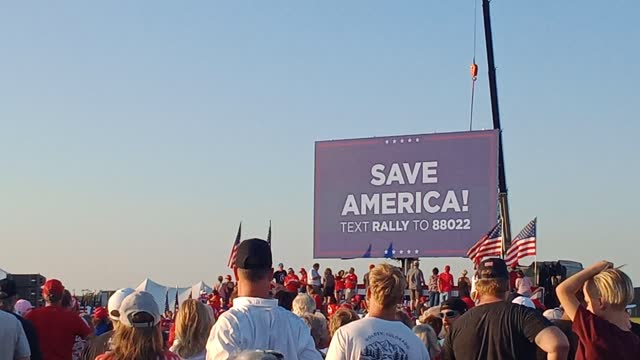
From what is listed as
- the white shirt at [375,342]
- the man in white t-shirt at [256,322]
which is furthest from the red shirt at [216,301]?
the man in white t-shirt at [256,322]

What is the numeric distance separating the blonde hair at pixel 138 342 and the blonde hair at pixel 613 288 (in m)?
2.29

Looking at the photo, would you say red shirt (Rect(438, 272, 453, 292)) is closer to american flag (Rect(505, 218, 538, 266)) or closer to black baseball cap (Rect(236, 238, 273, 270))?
american flag (Rect(505, 218, 538, 266))

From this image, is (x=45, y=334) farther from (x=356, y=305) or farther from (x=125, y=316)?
(x=356, y=305)

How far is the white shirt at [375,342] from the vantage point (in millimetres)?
4637

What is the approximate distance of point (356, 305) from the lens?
71.9ft

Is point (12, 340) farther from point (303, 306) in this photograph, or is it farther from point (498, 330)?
point (498, 330)

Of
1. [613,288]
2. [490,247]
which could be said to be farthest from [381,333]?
[490,247]

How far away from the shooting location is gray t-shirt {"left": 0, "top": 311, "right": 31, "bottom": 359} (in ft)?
21.5

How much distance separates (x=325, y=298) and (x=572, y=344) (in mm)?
18715

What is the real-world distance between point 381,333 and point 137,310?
1283 mm

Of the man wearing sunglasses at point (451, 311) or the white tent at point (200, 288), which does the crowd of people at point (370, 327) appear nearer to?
the man wearing sunglasses at point (451, 311)

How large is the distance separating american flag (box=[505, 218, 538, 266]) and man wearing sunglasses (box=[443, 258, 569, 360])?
1634cm

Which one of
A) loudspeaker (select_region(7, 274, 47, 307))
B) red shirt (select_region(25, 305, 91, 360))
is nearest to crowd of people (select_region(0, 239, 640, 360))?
red shirt (select_region(25, 305, 91, 360))

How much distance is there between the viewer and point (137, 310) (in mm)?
4023
